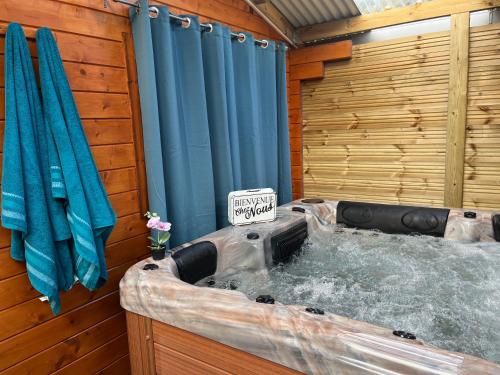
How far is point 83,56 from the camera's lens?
152 cm

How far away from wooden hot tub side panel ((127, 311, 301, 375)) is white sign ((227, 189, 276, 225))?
32.3 inches

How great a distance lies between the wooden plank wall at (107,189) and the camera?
4.44 feet

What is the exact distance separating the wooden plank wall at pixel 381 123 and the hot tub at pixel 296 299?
48 cm

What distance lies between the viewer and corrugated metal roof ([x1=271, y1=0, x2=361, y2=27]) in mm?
2520

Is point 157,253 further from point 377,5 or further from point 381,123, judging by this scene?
point 377,5

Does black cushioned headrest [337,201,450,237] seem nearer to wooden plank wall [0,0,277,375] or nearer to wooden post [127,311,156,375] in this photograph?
wooden plank wall [0,0,277,375]

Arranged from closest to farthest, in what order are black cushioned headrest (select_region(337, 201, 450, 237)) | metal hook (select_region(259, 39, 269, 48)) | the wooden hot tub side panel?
the wooden hot tub side panel, black cushioned headrest (select_region(337, 201, 450, 237)), metal hook (select_region(259, 39, 269, 48))

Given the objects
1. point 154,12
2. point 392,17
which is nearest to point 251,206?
point 154,12

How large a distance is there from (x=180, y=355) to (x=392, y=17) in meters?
2.47

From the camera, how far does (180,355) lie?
4.07 feet

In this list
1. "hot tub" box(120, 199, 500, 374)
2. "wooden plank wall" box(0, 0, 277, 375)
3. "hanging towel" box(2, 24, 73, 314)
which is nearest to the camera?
"hot tub" box(120, 199, 500, 374)

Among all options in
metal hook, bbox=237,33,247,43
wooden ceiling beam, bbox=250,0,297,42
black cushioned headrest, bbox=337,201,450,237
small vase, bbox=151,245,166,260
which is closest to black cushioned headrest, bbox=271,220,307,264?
black cushioned headrest, bbox=337,201,450,237

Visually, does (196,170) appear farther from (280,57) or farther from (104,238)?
(280,57)

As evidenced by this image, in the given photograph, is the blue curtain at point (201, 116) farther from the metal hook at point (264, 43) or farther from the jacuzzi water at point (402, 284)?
the jacuzzi water at point (402, 284)
